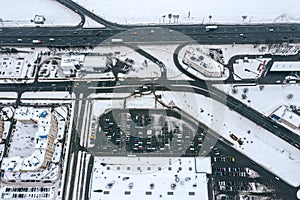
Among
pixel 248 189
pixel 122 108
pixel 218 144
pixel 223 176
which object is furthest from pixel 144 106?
pixel 248 189

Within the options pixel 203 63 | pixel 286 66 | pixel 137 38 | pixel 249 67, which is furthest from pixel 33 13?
pixel 286 66

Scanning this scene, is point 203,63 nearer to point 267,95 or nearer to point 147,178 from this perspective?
point 267,95

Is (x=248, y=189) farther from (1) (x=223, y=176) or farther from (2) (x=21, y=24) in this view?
(2) (x=21, y=24)

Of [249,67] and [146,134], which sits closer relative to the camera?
[146,134]

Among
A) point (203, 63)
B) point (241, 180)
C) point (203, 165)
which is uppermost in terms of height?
point (203, 63)

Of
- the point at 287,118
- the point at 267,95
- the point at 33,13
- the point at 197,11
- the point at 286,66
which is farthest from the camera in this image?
the point at 33,13

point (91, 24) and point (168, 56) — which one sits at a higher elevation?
point (91, 24)
